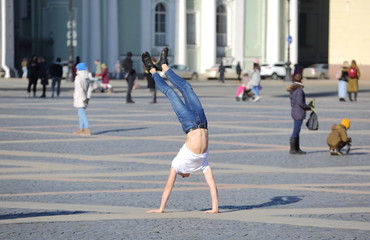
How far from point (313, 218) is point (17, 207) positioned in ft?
10.6

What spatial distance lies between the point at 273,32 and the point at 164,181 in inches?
2408

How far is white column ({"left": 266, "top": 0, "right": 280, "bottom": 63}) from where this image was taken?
74812mm

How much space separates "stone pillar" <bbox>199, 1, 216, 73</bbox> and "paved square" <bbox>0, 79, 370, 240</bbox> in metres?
45.1

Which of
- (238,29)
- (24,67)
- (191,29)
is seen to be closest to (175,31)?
(191,29)

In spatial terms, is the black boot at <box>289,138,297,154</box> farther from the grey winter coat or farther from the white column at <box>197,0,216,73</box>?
the white column at <box>197,0,216,73</box>

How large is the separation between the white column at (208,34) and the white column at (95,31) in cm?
763

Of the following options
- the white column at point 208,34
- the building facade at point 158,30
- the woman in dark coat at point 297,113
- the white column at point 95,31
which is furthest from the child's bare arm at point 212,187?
the white column at point 208,34

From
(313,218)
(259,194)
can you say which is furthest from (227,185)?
(313,218)

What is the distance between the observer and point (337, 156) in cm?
1834

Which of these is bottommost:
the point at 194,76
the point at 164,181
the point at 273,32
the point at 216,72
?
the point at 194,76

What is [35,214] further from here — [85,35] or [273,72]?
[273,72]

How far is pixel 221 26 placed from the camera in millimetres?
74812

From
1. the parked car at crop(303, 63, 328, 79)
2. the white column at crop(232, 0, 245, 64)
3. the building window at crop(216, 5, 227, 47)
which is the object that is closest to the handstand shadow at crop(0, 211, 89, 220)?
the parked car at crop(303, 63, 328, 79)

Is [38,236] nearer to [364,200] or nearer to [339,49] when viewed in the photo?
[364,200]
